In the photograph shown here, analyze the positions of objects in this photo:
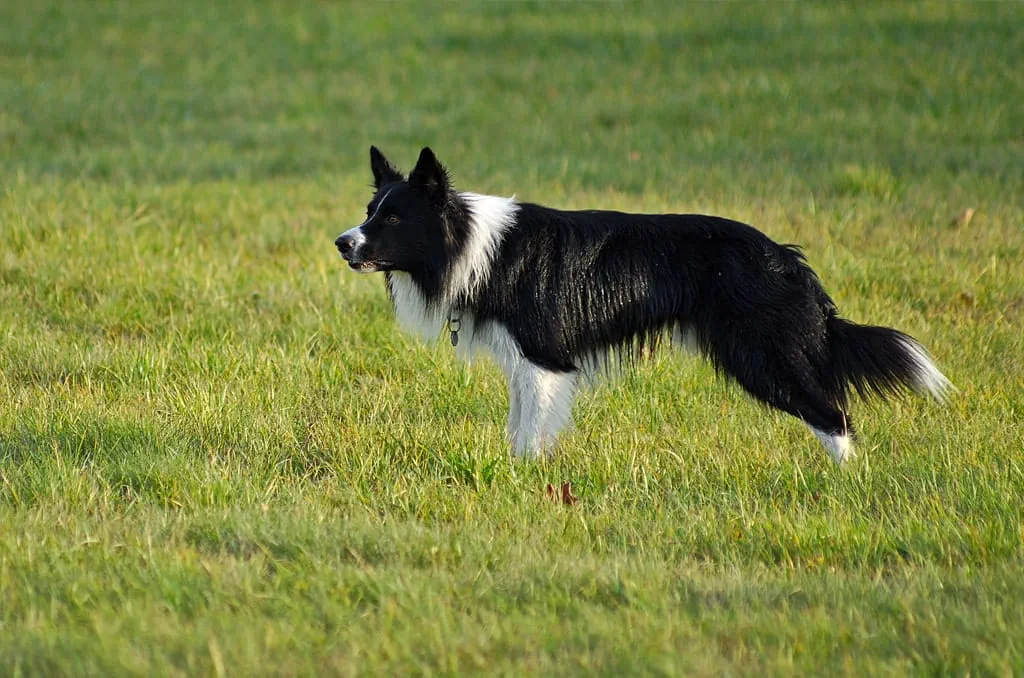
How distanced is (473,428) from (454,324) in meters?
0.47

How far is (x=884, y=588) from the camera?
3725 millimetres

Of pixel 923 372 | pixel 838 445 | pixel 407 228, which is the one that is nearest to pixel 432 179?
pixel 407 228

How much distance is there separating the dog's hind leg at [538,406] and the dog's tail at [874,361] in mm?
1172

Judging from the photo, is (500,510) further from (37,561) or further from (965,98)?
(965,98)

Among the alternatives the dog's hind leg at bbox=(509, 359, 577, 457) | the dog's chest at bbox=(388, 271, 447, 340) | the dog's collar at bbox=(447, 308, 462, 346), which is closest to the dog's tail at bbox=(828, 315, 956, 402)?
the dog's hind leg at bbox=(509, 359, 577, 457)

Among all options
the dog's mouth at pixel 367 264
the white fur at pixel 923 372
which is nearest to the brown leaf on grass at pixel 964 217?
the white fur at pixel 923 372

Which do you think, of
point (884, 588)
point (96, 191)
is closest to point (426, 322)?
point (884, 588)

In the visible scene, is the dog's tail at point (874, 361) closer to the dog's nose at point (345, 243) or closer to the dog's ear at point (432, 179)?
the dog's ear at point (432, 179)

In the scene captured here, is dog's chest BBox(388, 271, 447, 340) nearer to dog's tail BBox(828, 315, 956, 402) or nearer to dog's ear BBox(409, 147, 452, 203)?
dog's ear BBox(409, 147, 452, 203)

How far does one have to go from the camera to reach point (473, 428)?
531cm

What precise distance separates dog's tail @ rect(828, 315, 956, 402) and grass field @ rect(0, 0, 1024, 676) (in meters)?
0.27

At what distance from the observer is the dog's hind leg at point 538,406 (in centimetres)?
514

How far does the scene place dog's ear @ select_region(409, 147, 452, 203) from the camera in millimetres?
5047

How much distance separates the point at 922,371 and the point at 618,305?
4.41 feet
